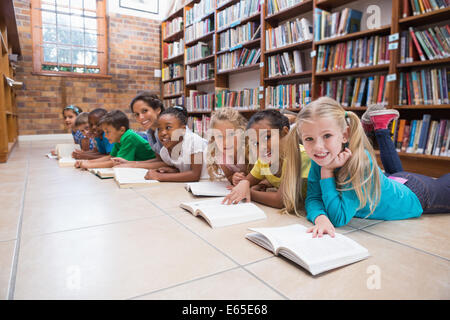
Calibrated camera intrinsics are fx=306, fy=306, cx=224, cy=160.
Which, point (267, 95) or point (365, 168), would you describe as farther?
point (267, 95)

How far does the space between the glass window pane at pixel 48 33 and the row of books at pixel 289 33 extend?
4.06 metres

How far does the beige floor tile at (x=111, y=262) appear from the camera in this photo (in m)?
0.67

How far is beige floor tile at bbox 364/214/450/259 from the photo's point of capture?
3.01 feet

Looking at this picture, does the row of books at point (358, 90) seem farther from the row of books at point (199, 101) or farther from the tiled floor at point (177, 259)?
the row of books at point (199, 101)

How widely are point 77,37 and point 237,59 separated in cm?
339

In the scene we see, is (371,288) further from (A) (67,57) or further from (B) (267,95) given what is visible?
(A) (67,57)

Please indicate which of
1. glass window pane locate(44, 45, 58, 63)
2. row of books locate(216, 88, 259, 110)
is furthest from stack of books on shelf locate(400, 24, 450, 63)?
glass window pane locate(44, 45, 58, 63)

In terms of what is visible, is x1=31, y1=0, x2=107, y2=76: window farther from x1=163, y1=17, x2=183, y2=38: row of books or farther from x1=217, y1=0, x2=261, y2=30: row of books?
x1=217, y1=0, x2=261, y2=30: row of books

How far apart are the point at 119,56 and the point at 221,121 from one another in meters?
5.06

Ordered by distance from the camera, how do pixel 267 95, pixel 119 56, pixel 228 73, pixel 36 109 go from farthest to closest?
pixel 119 56, pixel 36 109, pixel 228 73, pixel 267 95

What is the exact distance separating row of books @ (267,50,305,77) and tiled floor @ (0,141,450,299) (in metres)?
2.19
